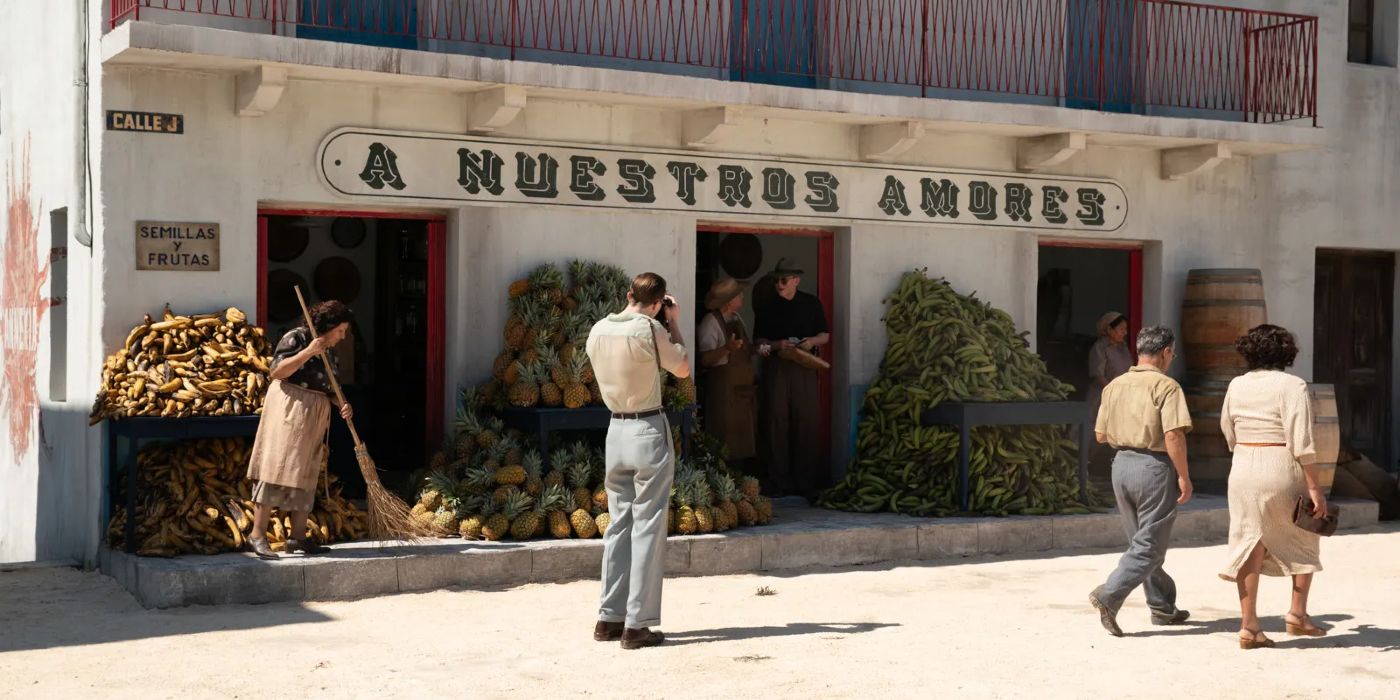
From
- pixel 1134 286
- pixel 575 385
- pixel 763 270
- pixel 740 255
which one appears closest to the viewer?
pixel 575 385

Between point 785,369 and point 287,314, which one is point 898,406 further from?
point 287,314

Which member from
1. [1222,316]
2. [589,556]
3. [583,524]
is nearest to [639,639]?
[589,556]

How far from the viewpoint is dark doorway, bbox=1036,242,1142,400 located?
654 inches

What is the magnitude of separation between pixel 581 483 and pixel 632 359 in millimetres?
→ 3103

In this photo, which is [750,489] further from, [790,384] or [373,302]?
[373,302]

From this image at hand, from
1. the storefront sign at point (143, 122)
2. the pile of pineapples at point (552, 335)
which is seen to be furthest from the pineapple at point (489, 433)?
the storefront sign at point (143, 122)

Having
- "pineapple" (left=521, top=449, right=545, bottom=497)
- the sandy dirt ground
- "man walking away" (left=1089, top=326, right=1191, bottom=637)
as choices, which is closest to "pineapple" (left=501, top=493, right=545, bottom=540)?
"pineapple" (left=521, top=449, right=545, bottom=497)

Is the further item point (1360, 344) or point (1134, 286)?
point (1360, 344)

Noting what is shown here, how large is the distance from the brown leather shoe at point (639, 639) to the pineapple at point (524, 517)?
2517 millimetres

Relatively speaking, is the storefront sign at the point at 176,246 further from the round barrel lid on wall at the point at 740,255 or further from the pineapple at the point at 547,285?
the round barrel lid on wall at the point at 740,255

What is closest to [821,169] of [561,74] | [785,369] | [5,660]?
[785,369]

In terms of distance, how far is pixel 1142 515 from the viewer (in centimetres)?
850

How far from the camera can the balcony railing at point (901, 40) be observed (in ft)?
38.1

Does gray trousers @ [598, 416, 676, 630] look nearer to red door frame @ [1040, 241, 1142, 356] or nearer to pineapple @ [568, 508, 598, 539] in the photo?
pineapple @ [568, 508, 598, 539]
